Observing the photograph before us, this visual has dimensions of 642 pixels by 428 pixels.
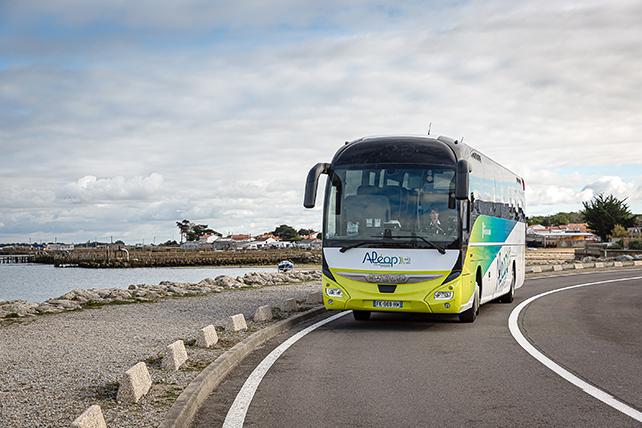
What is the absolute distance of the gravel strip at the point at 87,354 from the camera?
25.6 feet

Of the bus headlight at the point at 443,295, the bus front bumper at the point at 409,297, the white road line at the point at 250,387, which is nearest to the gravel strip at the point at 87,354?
the white road line at the point at 250,387

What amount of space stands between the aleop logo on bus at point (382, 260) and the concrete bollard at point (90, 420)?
28.9 ft

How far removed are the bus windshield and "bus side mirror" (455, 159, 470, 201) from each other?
1.32 ft

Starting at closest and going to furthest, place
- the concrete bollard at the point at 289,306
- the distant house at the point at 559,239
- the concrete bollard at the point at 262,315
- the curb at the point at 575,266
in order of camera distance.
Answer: the concrete bollard at the point at 262,315
the concrete bollard at the point at 289,306
the curb at the point at 575,266
the distant house at the point at 559,239

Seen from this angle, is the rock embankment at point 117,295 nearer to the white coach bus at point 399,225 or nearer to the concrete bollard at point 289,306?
the concrete bollard at point 289,306

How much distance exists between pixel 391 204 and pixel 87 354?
6.34m

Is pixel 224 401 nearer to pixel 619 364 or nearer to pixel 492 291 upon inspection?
pixel 619 364

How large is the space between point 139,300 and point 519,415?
15.7 meters

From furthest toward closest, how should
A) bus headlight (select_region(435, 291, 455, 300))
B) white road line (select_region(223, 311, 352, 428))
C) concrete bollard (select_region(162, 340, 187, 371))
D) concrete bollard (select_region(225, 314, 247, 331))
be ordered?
bus headlight (select_region(435, 291, 455, 300)) < concrete bollard (select_region(225, 314, 247, 331)) < concrete bollard (select_region(162, 340, 187, 371)) < white road line (select_region(223, 311, 352, 428))

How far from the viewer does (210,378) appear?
373 inches

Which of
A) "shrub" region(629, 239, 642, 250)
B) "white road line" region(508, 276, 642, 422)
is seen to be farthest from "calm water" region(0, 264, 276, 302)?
"shrub" region(629, 239, 642, 250)

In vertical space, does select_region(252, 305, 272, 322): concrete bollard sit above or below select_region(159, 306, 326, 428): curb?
above

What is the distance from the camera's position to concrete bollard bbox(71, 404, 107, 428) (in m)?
6.14

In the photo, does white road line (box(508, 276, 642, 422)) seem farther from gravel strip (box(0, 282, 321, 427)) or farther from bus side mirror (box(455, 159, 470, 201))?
gravel strip (box(0, 282, 321, 427))
